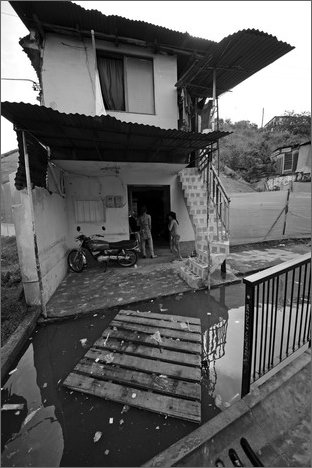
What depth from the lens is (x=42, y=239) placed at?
14.5ft

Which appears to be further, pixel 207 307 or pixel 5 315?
pixel 207 307

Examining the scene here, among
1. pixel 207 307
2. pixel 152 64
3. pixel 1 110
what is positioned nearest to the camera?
pixel 1 110

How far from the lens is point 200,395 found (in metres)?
2.29

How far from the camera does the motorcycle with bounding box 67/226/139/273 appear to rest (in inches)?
252

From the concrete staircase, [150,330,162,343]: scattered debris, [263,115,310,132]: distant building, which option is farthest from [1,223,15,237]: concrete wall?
[263,115,310,132]: distant building

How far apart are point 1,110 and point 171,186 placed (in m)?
5.53

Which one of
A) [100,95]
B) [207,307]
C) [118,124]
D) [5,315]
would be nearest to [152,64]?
[100,95]

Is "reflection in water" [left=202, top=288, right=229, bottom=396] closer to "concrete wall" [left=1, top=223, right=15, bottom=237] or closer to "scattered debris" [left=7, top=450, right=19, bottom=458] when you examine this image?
"scattered debris" [left=7, top=450, right=19, bottom=458]

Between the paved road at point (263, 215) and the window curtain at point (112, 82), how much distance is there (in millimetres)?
5571

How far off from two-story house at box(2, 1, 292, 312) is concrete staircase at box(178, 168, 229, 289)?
3 cm

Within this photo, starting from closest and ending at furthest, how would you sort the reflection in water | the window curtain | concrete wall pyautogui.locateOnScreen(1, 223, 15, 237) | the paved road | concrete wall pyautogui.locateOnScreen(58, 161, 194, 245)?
the reflection in water → the window curtain → concrete wall pyautogui.locateOnScreen(58, 161, 194, 245) → the paved road → concrete wall pyautogui.locateOnScreen(1, 223, 15, 237)

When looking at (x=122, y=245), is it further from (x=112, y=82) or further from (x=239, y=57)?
(x=239, y=57)

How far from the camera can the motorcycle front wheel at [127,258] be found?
263 inches

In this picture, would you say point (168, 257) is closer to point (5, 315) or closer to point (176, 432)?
point (5, 315)
